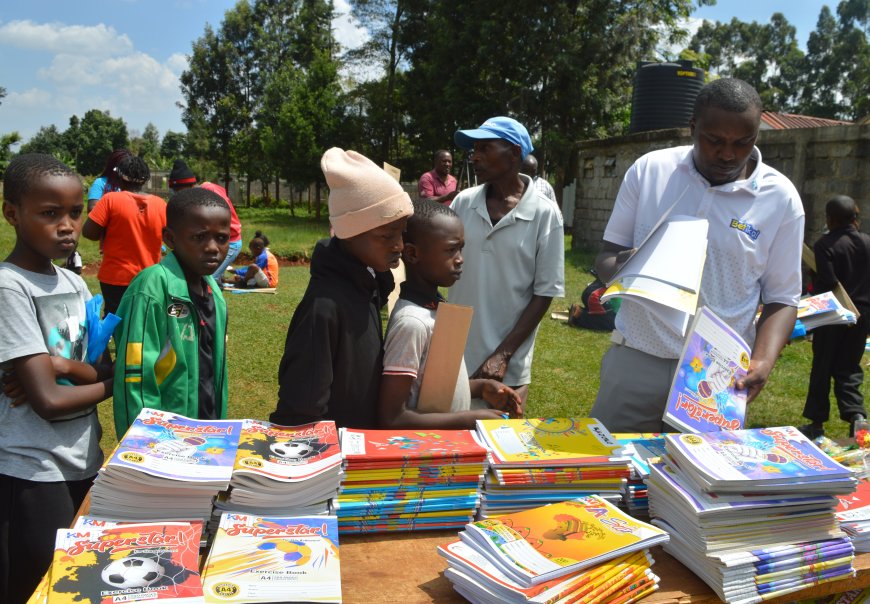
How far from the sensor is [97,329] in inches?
84.2

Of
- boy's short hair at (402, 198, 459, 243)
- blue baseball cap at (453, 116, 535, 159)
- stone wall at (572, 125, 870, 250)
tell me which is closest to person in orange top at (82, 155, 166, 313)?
blue baseball cap at (453, 116, 535, 159)

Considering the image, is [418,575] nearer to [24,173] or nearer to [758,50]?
[24,173]

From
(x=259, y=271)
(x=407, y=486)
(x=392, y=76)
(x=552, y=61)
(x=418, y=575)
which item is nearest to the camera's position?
(x=418, y=575)

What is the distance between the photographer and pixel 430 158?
25.8m

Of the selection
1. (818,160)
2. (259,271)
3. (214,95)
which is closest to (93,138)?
(214,95)

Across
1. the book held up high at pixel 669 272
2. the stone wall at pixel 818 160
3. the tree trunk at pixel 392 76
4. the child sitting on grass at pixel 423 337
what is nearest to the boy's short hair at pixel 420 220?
the child sitting on grass at pixel 423 337

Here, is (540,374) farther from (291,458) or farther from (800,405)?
(291,458)

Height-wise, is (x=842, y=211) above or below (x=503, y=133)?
below

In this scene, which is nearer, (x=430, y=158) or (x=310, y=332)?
(x=310, y=332)

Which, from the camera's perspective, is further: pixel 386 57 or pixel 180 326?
pixel 386 57

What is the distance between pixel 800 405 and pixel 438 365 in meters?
4.94

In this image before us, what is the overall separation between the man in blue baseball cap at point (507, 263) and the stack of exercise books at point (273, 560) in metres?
1.56

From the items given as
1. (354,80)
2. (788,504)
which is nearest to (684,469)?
(788,504)

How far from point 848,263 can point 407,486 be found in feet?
17.1
